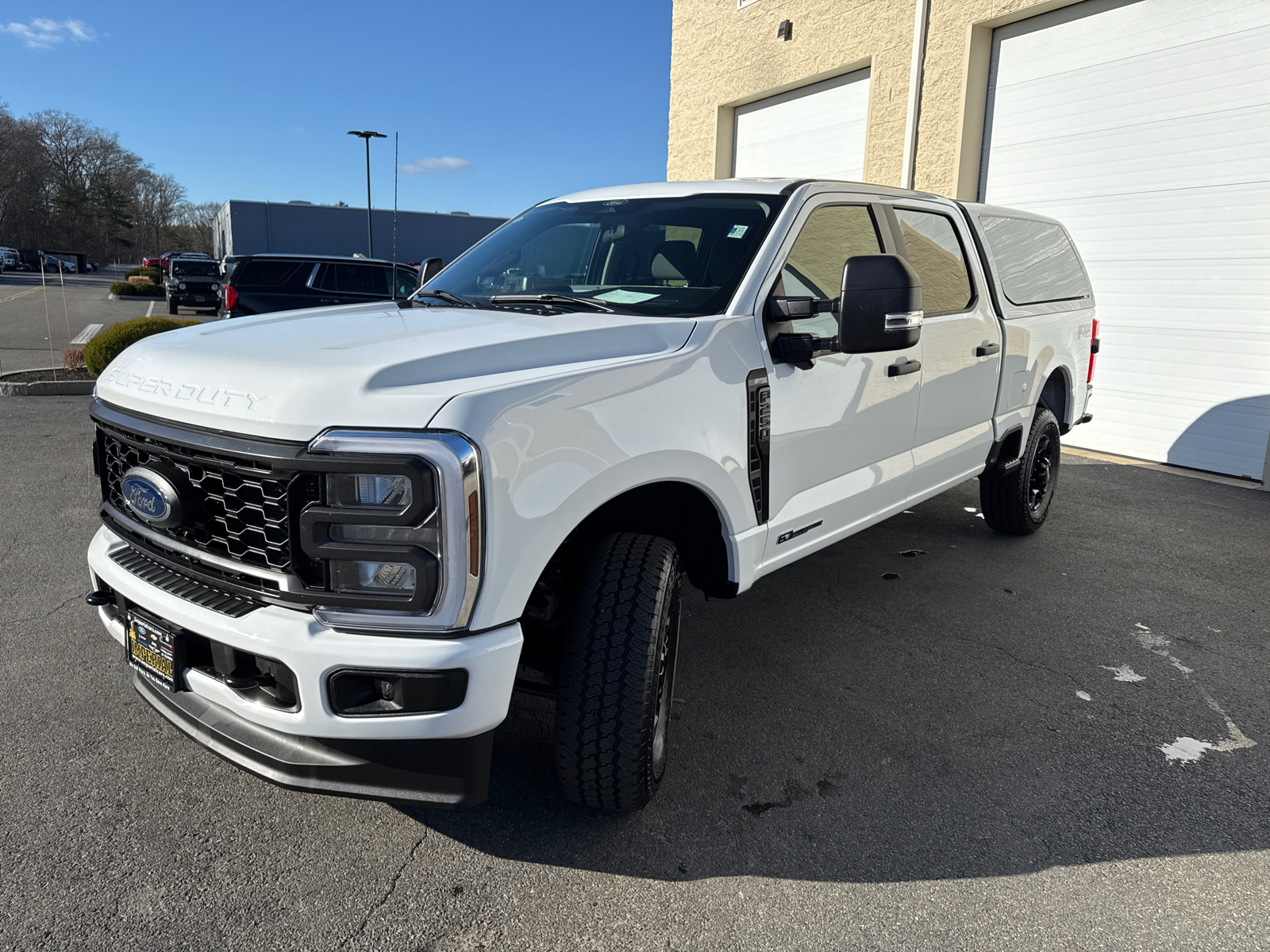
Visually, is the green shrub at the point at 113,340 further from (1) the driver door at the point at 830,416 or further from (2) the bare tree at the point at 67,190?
(2) the bare tree at the point at 67,190

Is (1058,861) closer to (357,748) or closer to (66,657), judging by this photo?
(357,748)

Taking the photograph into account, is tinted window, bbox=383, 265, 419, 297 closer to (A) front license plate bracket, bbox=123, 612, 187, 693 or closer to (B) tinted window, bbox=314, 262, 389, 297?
(B) tinted window, bbox=314, 262, 389, 297

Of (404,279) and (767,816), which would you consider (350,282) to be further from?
(767,816)

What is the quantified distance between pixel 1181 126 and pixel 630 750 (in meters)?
8.56

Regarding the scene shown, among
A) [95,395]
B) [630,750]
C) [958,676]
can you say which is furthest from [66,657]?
[958,676]

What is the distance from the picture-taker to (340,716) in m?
2.05

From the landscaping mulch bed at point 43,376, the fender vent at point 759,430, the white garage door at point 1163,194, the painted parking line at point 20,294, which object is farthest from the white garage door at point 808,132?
the painted parking line at point 20,294

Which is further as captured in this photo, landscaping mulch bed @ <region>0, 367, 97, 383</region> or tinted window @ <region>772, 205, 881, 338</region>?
landscaping mulch bed @ <region>0, 367, 97, 383</region>

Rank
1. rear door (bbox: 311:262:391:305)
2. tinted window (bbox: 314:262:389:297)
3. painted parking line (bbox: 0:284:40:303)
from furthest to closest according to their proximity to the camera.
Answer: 1. painted parking line (bbox: 0:284:40:303)
2. tinted window (bbox: 314:262:389:297)
3. rear door (bbox: 311:262:391:305)

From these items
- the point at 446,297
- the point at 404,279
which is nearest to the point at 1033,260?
the point at 446,297

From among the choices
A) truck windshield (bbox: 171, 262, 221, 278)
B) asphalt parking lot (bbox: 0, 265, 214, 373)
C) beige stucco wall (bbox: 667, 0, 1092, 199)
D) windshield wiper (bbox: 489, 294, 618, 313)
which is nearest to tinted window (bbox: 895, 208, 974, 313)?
windshield wiper (bbox: 489, 294, 618, 313)

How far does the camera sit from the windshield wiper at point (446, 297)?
339 centimetres

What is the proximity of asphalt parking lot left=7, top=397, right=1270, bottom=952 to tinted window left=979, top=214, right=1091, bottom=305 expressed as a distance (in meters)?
1.85

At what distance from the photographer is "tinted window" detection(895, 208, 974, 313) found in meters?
4.00
